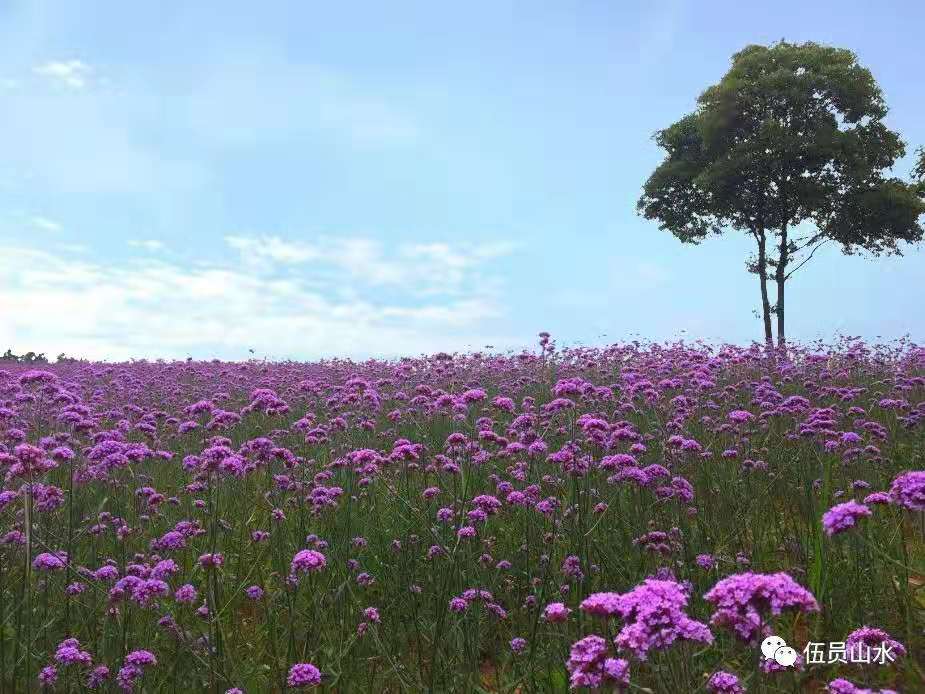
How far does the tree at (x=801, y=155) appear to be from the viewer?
116 feet

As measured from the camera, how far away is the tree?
35.2 m

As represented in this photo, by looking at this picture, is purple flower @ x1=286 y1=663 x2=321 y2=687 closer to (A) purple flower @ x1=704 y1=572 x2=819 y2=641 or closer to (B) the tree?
(A) purple flower @ x1=704 y1=572 x2=819 y2=641

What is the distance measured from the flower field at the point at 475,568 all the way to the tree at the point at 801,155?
29.7 meters

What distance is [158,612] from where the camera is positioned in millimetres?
5363

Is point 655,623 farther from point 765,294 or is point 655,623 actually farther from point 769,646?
point 765,294

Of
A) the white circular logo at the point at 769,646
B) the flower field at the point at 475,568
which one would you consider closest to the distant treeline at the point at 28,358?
the flower field at the point at 475,568

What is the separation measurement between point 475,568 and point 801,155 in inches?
1457

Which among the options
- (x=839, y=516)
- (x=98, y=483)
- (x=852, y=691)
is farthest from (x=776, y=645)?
(x=98, y=483)

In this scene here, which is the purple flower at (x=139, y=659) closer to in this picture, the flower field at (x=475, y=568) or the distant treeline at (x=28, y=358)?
the flower field at (x=475, y=568)

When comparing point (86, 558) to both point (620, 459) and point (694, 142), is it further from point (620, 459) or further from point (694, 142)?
point (694, 142)

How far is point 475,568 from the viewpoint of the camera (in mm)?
5184

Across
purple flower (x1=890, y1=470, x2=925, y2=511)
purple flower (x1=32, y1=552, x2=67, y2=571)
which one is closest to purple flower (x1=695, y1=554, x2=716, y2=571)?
purple flower (x1=890, y1=470, x2=925, y2=511)

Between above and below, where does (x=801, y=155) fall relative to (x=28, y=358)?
above

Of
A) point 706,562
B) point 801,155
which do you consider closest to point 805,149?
point 801,155
